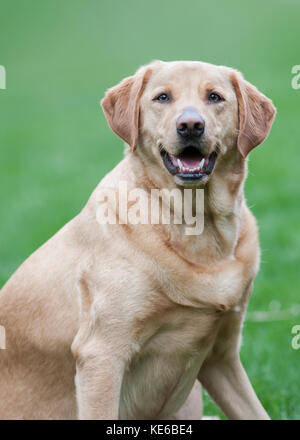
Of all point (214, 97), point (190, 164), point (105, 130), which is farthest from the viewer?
point (105, 130)

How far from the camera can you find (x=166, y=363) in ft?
12.9

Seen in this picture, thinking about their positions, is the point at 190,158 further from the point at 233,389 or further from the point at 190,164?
the point at 233,389

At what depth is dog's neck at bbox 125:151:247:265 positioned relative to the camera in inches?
154

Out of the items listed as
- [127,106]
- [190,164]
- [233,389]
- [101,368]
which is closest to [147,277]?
[101,368]

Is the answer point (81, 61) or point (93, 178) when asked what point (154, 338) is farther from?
point (81, 61)

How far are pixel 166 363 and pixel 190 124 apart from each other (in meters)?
1.14

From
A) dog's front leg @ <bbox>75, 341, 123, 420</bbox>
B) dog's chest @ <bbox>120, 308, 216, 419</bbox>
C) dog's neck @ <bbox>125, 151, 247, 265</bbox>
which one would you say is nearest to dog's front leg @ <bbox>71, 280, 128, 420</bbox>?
dog's front leg @ <bbox>75, 341, 123, 420</bbox>

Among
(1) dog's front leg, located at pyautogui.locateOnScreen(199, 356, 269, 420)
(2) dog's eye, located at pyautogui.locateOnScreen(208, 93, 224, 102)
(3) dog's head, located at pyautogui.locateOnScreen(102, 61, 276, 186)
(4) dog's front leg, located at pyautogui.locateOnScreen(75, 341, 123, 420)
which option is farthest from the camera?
(1) dog's front leg, located at pyautogui.locateOnScreen(199, 356, 269, 420)

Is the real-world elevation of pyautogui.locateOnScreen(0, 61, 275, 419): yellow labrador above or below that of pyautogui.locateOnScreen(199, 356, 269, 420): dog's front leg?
above

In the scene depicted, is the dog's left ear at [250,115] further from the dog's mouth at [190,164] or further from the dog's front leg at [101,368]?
the dog's front leg at [101,368]

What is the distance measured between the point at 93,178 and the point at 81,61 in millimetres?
14203

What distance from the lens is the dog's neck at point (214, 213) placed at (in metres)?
3.90

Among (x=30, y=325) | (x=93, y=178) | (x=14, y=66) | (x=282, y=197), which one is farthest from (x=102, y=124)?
(x=30, y=325)

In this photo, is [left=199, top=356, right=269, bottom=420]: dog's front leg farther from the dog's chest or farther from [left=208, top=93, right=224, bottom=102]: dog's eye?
[left=208, top=93, right=224, bottom=102]: dog's eye
